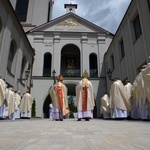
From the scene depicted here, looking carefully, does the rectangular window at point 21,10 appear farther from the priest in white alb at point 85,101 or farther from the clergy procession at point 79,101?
the priest in white alb at point 85,101

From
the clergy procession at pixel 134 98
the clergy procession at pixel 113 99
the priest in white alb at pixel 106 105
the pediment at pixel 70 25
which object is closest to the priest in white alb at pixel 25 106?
the clergy procession at pixel 113 99

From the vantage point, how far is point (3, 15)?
1287 centimetres

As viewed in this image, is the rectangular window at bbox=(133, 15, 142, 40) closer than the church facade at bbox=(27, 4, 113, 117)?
Yes

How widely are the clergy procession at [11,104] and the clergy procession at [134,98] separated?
5.70 metres

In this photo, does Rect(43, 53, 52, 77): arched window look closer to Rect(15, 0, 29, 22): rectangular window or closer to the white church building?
the white church building

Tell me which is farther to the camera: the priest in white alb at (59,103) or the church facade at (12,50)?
the church facade at (12,50)

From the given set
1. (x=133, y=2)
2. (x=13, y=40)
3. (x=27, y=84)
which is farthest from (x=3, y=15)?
(x=133, y=2)

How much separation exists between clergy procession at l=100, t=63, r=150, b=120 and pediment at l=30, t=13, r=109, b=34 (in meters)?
15.5

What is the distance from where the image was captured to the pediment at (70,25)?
23188mm

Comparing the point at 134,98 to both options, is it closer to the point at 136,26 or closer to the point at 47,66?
the point at 136,26

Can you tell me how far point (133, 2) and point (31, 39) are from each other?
1388 cm

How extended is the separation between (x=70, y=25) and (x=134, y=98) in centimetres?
1774

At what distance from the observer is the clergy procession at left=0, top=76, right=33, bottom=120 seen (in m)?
8.80

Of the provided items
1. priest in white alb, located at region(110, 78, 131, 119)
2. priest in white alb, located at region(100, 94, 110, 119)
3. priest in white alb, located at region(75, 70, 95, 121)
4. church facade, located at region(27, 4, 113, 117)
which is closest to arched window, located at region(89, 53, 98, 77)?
church facade, located at region(27, 4, 113, 117)
